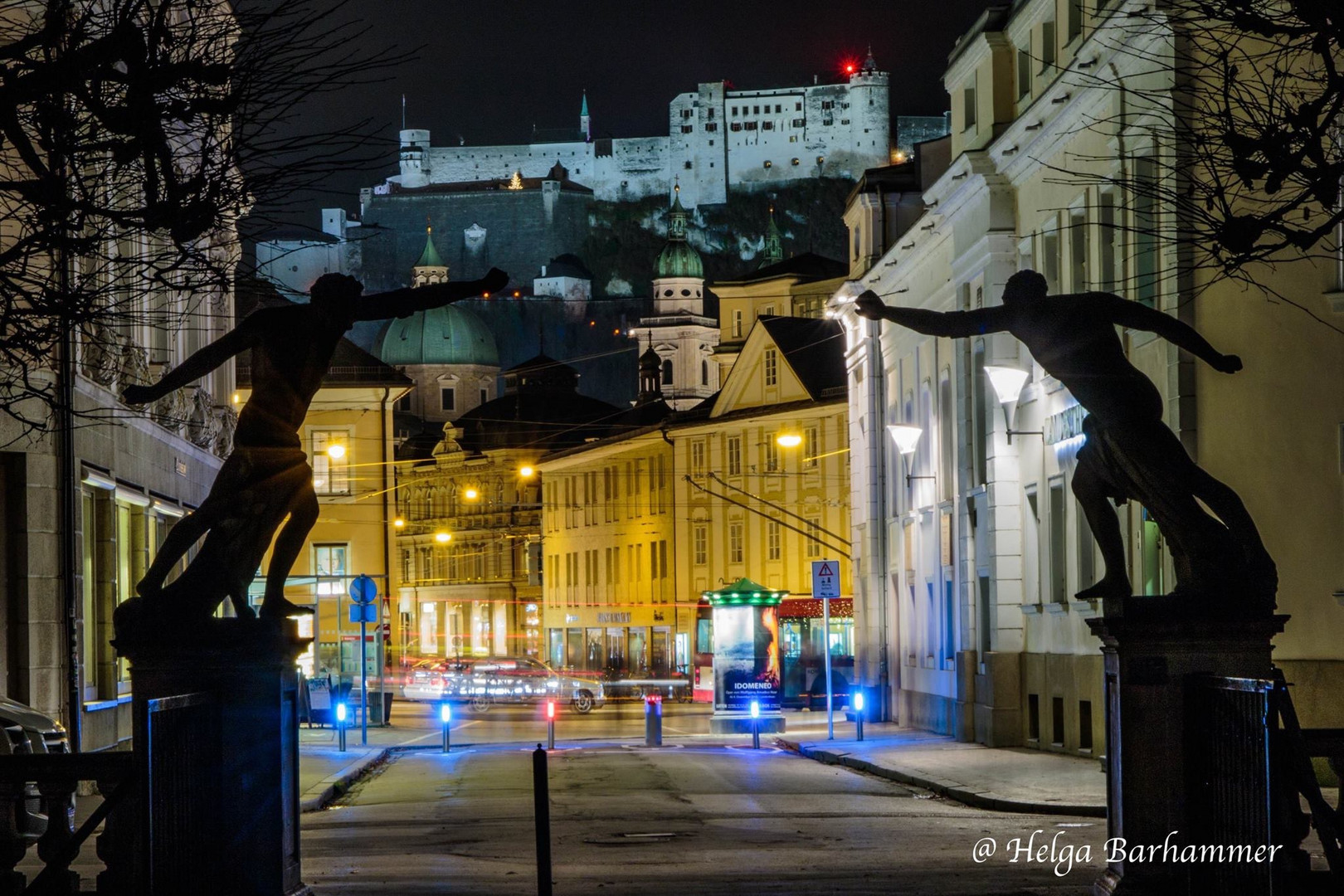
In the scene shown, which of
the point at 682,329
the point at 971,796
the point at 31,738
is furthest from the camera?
the point at 682,329

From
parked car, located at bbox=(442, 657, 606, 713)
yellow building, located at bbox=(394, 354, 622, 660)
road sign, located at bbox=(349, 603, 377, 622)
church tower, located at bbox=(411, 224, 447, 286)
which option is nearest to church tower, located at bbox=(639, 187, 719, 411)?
yellow building, located at bbox=(394, 354, 622, 660)

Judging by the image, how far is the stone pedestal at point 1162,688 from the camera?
1051 centimetres

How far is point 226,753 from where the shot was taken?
35.2ft

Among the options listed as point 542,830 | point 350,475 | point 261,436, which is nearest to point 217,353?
point 261,436

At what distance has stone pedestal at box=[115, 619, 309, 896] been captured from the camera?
10367mm

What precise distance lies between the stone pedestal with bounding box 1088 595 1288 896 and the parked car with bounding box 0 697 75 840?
26.7 feet

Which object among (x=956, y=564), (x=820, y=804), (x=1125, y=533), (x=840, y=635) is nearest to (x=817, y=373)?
(x=840, y=635)

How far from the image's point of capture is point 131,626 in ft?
34.8

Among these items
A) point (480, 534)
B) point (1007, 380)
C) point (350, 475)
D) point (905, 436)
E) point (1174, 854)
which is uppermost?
point (350, 475)

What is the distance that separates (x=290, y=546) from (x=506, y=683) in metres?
47.2

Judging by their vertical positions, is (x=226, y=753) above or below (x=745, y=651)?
above

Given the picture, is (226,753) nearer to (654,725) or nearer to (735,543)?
(654,725)

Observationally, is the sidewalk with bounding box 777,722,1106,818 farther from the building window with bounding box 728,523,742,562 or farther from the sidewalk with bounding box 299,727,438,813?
the building window with bounding box 728,523,742,562

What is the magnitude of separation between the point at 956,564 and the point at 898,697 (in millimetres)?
7099
